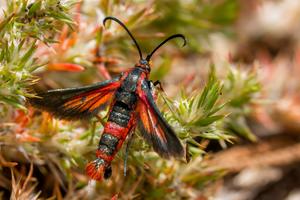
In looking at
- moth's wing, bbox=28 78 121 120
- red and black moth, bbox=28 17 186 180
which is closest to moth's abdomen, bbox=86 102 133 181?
red and black moth, bbox=28 17 186 180

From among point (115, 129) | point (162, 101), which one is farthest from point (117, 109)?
point (162, 101)

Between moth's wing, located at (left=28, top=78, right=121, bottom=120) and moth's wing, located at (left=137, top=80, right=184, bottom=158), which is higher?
moth's wing, located at (left=28, top=78, right=121, bottom=120)

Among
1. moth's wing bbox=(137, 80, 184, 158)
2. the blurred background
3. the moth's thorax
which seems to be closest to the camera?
moth's wing bbox=(137, 80, 184, 158)

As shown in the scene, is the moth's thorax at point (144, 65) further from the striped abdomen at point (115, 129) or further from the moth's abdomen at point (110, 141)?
the moth's abdomen at point (110, 141)

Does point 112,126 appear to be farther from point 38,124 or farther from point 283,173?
point 283,173

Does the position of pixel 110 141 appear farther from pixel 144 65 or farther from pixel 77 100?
pixel 144 65

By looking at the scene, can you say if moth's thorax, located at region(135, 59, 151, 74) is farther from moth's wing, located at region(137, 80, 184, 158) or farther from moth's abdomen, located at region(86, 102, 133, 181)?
moth's abdomen, located at region(86, 102, 133, 181)
